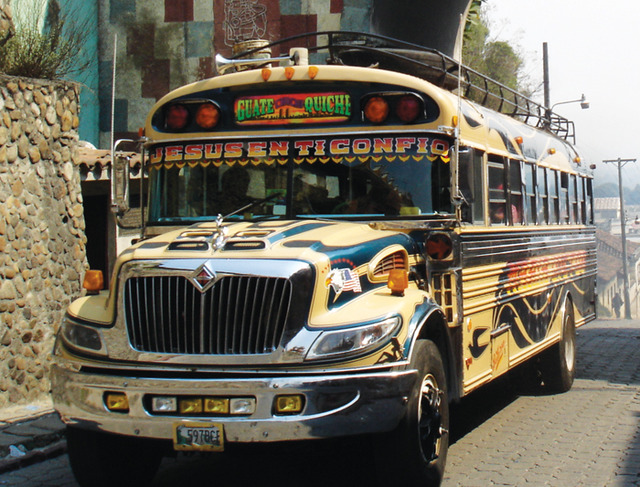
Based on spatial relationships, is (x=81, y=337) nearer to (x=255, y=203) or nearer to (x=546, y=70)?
(x=255, y=203)

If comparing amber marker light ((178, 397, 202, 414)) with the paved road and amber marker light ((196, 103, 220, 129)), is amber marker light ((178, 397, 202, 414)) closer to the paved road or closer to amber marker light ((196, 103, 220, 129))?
the paved road

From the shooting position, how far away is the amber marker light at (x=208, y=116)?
702cm

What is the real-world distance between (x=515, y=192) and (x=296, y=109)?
9.98 ft

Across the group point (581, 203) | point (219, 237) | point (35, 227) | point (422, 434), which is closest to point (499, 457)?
point (422, 434)

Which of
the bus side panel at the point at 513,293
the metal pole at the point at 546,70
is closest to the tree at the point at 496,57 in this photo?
the metal pole at the point at 546,70

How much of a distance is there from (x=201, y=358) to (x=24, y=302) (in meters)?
5.05

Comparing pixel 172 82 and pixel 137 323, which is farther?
pixel 172 82

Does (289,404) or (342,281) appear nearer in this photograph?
(289,404)

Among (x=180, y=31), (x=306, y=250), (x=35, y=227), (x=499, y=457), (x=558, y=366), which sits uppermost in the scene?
(x=180, y=31)

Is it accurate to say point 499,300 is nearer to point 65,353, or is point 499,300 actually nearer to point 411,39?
point 65,353

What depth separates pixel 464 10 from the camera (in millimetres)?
21375

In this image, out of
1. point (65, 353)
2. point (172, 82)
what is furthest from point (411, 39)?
point (65, 353)

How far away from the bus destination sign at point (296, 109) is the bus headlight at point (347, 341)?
195 cm

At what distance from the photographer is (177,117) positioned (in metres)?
7.11
